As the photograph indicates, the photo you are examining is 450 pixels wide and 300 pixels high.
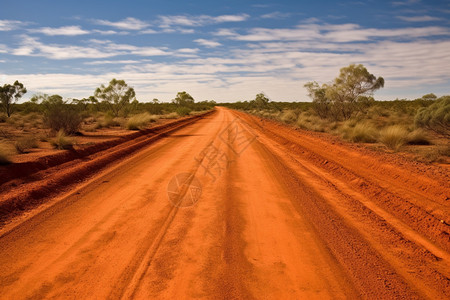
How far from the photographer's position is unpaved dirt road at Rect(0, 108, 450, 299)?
3.18 metres

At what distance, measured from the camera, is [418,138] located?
12312 millimetres

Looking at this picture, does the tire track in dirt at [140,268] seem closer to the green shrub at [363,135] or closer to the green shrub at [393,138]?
the green shrub at [393,138]

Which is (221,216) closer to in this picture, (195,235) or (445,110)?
(195,235)

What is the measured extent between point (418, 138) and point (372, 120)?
27.9 feet

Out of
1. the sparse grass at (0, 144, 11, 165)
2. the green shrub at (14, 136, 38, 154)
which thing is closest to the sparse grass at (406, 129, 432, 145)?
the sparse grass at (0, 144, 11, 165)

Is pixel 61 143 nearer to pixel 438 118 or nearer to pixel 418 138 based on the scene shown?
pixel 418 138

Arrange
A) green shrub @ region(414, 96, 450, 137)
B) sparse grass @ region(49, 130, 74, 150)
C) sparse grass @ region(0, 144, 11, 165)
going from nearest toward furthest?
sparse grass @ region(0, 144, 11, 165) < sparse grass @ region(49, 130, 74, 150) < green shrub @ region(414, 96, 450, 137)

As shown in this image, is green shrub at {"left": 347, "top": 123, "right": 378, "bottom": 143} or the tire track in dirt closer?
the tire track in dirt

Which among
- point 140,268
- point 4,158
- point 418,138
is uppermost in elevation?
point 418,138

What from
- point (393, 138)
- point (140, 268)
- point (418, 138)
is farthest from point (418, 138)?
point (140, 268)

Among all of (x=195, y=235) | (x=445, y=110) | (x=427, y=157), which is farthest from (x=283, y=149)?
(x=195, y=235)

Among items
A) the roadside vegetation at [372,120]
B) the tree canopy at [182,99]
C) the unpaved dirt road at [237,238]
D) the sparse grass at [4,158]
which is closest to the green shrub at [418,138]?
the roadside vegetation at [372,120]

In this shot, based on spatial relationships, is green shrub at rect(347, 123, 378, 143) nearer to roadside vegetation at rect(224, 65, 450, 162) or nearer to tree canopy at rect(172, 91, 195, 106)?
roadside vegetation at rect(224, 65, 450, 162)

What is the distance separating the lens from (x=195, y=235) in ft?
14.4
